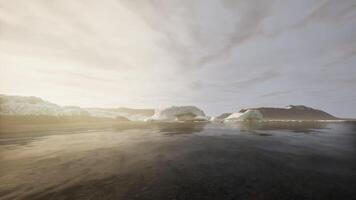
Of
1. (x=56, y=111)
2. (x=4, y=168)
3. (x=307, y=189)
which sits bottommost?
(x=4, y=168)

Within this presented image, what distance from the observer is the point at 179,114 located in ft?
282

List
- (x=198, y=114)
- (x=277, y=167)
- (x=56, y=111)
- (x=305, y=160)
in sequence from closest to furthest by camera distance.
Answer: (x=277, y=167) → (x=305, y=160) → (x=56, y=111) → (x=198, y=114)

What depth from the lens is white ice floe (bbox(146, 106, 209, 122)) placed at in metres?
85.9

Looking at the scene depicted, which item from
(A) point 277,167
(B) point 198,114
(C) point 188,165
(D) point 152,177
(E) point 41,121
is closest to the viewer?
(D) point 152,177

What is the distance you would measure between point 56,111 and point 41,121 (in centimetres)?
1023

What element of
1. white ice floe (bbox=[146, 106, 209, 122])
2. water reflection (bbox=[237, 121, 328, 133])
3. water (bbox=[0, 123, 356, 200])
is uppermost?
white ice floe (bbox=[146, 106, 209, 122])

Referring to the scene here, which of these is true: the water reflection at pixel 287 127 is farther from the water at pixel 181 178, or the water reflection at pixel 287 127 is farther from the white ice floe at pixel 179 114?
the white ice floe at pixel 179 114

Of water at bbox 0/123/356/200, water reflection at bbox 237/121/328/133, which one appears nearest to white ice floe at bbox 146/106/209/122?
water reflection at bbox 237/121/328/133

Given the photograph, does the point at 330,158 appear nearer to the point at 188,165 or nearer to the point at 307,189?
the point at 307,189

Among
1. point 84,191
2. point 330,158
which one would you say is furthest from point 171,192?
point 330,158

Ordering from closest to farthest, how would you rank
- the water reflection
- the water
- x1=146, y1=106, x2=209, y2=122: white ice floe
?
the water < the water reflection < x1=146, y1=106, x2=209, y2=122: white ice floe

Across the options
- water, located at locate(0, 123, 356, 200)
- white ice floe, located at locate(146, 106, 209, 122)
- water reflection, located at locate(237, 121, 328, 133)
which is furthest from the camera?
white ice floe, located at locate(146, 106, 209, 122)

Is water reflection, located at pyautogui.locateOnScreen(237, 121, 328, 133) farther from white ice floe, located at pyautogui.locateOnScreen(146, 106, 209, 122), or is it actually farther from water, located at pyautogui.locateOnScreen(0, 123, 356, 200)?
white ice floe, located at pyautogui.locateOnScreen(146, 106, 209, 122)

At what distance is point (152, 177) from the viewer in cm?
739
